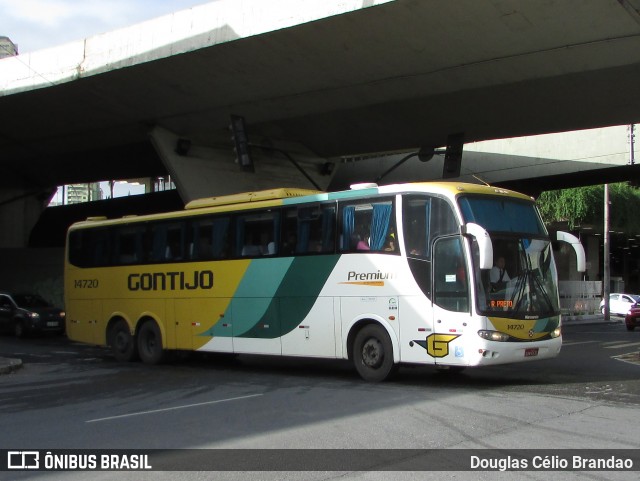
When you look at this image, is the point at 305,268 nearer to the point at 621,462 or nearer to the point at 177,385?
the point at 177,385

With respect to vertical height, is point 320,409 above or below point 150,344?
below

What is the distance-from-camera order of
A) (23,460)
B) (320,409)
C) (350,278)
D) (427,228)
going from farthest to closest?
(350,278)
(427,228)
(320,409)
(23,460)

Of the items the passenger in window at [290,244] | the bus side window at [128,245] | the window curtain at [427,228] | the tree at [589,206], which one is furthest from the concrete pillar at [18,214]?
the window curtain at [427,228]

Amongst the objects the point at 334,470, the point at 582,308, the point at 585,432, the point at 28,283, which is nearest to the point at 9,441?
the point at 334,470

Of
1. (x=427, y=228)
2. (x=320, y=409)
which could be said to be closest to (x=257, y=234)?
(x=427, y=228)

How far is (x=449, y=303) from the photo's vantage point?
40.1 feet

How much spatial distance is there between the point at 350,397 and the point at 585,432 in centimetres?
399

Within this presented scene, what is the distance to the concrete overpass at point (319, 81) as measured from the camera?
18.5m

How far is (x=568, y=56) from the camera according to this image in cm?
1970

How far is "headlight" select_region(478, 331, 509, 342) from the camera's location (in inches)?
463

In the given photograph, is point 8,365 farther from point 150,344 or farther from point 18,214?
point 18,214

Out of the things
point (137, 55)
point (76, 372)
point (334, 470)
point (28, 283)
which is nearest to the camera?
A: point (334, 470)

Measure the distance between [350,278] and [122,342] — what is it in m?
7.72

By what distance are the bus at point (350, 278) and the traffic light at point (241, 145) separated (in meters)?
4.46
